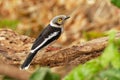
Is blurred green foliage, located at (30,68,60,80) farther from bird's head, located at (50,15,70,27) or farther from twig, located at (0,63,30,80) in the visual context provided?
bird's head, located at (50,15,70,27)

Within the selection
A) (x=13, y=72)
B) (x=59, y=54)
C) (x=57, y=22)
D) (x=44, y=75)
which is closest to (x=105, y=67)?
(x=44, y=75)

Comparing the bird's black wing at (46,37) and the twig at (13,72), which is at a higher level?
the twig at (13,72)

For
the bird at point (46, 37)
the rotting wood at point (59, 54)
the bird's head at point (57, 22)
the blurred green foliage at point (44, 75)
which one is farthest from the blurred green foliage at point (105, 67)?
the bird's head at point (57, 22)

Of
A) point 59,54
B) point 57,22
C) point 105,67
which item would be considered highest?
point 105,67

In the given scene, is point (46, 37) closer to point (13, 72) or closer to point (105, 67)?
point (105, 67)

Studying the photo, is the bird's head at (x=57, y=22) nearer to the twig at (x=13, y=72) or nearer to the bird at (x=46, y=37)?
the bird at (x=46, y=37)

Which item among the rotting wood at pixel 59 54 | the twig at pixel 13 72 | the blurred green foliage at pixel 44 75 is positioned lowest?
the rotting wood at pixel 59 54

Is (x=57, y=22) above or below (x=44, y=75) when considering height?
below

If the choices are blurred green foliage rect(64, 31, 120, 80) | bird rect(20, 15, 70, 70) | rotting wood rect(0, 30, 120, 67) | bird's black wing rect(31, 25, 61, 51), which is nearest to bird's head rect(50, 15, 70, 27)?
bird rect(20, 15, 70, 70)

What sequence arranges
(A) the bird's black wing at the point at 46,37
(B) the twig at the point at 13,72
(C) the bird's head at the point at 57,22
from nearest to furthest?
1. (B) the twig at the point at 13,72
2. (A) the bird's black wing at the point at 46,37
3. (C) the bird's head at the point at 57,22

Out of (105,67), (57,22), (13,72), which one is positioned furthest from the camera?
(57,22)
